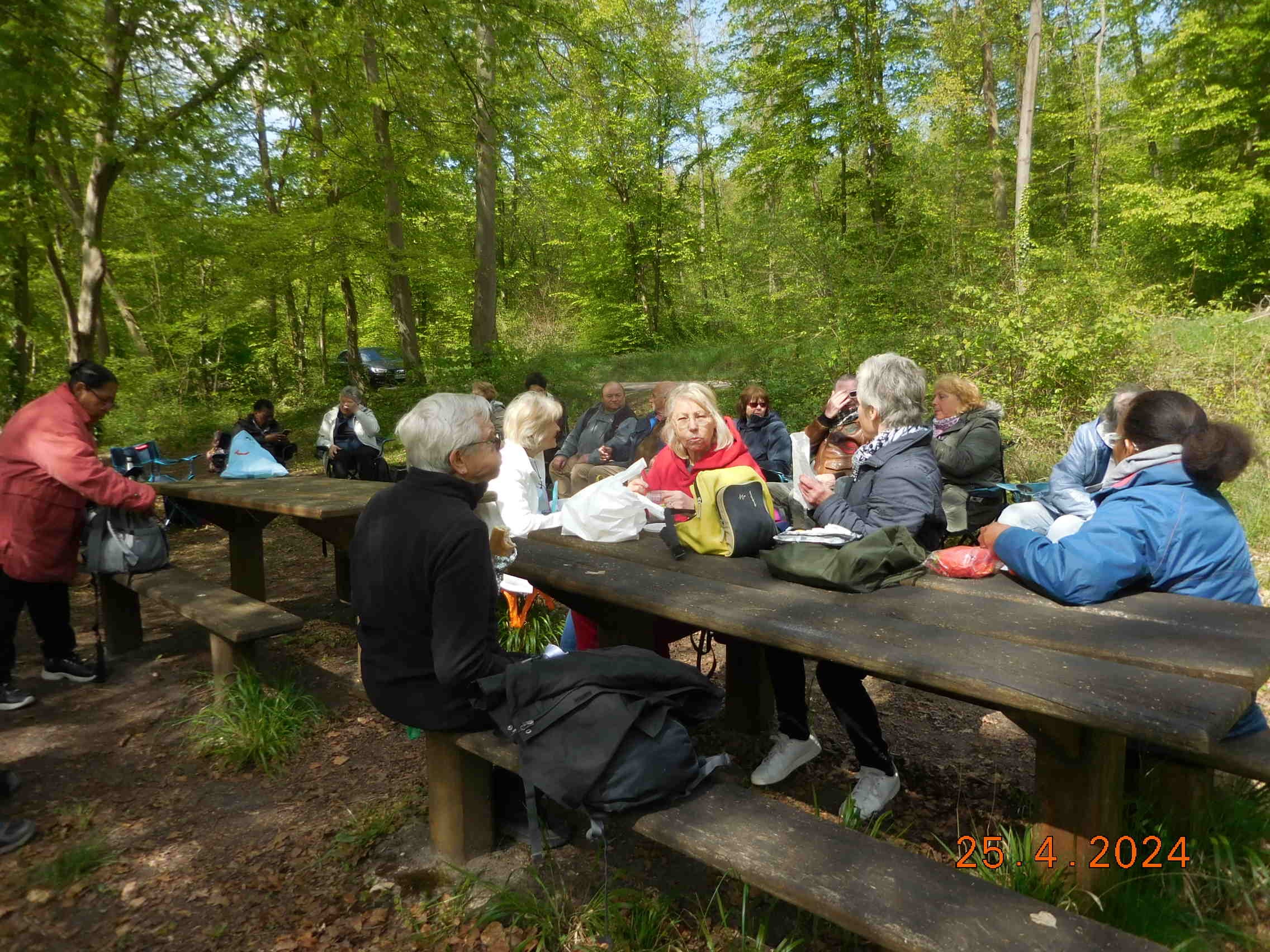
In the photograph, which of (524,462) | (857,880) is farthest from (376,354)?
(857,880)

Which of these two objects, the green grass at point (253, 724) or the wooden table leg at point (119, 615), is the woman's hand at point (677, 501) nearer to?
the green grass at point (253, 724)

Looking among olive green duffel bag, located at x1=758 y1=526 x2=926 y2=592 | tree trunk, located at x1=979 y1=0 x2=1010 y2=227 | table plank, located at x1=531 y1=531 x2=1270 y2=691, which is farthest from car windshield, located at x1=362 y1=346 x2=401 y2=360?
table plank, located at x1=531 y1=531 x2=1270 y2=691

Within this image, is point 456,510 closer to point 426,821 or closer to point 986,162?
point 426,821

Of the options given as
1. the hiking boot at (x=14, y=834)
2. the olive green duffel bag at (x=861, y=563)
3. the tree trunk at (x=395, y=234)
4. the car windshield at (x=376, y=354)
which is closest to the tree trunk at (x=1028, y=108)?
the tree trunk at (x=395, y=234)

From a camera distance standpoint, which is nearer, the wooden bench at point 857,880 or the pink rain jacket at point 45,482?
the wooden bench at point 857,880

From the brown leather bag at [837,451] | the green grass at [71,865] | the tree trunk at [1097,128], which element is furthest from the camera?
the tree trunk at [1097,128]

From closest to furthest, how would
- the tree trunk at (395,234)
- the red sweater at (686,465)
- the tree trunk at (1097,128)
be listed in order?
the red sweater at (686,465), the tree trunk at (395,234), the tree trunk at (1097,128)

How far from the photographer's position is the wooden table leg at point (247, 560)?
17.5ft

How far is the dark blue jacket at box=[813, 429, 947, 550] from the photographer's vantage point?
3.05 m

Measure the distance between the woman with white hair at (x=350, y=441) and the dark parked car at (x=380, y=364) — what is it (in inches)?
309

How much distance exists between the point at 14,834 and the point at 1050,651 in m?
3.57

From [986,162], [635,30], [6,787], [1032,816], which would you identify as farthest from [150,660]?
[635,30]

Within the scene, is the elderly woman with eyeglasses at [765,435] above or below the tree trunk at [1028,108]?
below

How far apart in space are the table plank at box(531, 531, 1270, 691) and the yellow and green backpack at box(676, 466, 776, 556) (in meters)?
0.17
